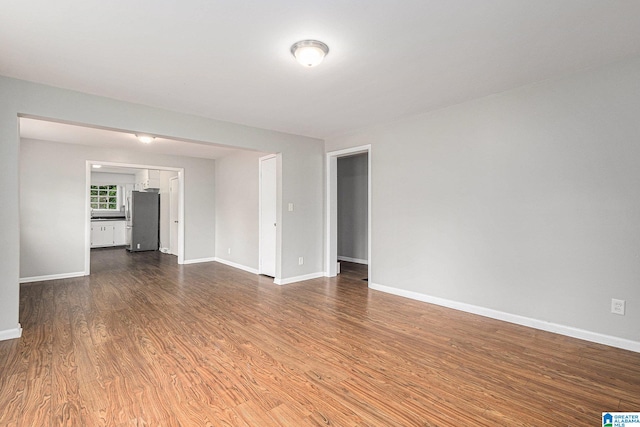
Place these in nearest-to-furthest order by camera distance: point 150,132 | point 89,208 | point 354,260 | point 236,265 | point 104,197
A: point 150,132 < point 89,208 < point 236,265 < point 354,260 < point 104,197

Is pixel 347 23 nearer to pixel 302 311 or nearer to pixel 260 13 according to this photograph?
pixel 260 13

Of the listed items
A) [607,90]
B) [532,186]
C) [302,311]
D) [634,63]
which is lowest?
[302,311]

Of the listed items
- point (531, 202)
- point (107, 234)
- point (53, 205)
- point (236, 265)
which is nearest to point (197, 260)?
point (236, 265)

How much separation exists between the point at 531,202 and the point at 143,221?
9.26 m

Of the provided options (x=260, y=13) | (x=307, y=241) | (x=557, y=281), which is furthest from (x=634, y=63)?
(x=307, y=241)

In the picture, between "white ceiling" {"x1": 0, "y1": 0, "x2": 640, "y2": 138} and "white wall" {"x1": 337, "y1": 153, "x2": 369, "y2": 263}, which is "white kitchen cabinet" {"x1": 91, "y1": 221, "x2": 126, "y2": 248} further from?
"white ceiling" {"x1": 0, "y1": 0, "x2": 640, "y2": 138}

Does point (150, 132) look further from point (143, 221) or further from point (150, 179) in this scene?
point (143, 221)

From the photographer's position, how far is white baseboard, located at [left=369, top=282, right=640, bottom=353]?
2.65 m

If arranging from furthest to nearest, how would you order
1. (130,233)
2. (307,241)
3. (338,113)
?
1. (130,233)
2. (307,241)
3. (338,113)

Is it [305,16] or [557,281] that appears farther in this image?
[557,281]

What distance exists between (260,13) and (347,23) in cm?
57

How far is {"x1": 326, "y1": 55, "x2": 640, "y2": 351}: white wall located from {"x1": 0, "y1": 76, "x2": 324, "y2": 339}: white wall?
1.56 m

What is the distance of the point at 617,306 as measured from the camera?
2.66 meters

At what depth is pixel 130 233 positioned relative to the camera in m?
8.88
